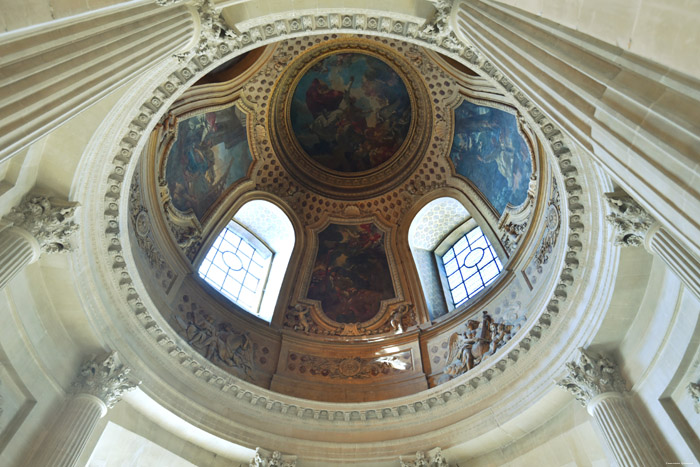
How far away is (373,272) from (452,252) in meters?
2.43

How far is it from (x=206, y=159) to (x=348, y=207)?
5.12 metres

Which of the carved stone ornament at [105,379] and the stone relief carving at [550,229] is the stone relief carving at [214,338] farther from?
the stone relief carving at [550,229]

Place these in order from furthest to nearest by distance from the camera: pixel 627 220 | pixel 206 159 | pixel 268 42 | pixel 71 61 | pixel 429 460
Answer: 1. pixel 206 159
2. pixel 429 460
3. pixel 268 42
4. pixel 627 220
5. pixel 71 61

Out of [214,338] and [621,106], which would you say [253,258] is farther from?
[621,106]

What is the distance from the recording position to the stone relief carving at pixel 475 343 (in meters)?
10.4

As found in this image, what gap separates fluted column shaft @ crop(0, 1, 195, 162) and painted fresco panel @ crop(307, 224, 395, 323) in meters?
9.12

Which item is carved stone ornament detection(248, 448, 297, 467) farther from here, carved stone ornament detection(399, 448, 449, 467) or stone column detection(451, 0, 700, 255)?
stone column detection(451, 0, 700, 255)

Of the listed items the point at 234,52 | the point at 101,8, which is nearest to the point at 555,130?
the point at 234,52

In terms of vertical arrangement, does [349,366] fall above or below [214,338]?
above

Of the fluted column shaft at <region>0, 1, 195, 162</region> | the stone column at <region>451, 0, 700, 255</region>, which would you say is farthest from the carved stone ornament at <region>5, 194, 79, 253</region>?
the stone column at <region>451, 0, 700, 255</region>

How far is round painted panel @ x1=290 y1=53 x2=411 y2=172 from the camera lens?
1631cm

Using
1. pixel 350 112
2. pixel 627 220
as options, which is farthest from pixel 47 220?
pixel 350 112

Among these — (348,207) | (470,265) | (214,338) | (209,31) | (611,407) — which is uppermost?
(348,207)

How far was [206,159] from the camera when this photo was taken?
524 inches
